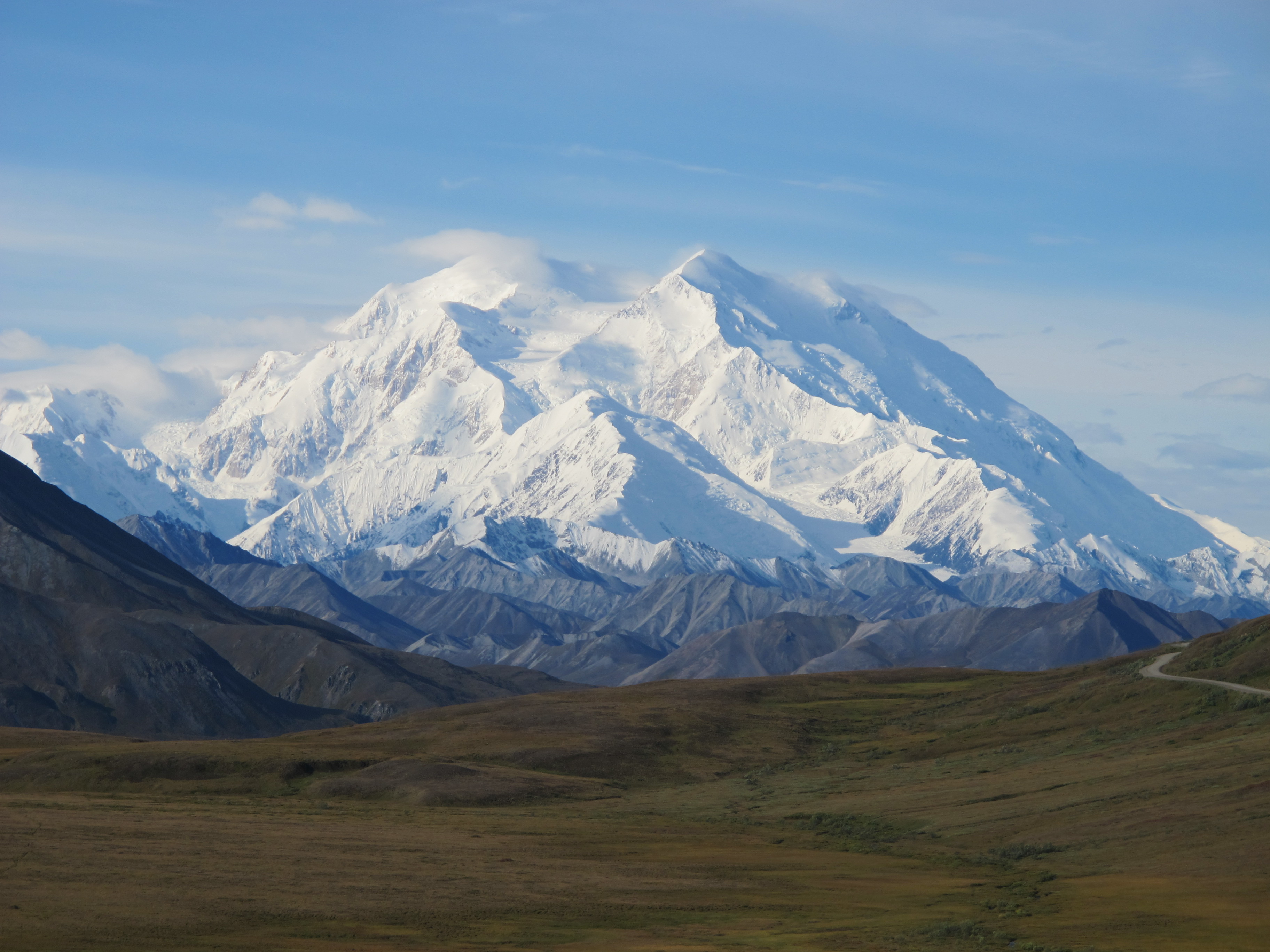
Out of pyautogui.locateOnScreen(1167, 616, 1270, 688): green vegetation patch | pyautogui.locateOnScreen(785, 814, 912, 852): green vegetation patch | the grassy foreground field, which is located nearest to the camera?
the grassy foreground field

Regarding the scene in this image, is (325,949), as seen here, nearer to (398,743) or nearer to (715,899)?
(715,899)

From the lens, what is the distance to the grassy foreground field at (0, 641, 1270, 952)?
68625mm

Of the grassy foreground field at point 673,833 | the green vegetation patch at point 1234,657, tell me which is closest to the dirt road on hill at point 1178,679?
the green vegetation patch at point 1234,657

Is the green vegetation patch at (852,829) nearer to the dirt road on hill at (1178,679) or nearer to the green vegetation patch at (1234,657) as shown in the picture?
the dirt road on hill at (1178,679)

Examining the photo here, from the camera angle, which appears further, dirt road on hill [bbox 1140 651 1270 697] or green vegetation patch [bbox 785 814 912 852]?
dirt road on hill [bbox 1140 651 1270 697]

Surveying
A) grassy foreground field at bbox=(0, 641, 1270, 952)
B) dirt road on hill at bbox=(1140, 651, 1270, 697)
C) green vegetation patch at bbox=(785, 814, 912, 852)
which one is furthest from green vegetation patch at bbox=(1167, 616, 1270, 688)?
green vegetation patch at bbox=(785, 814, 912, 852)

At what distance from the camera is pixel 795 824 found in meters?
110

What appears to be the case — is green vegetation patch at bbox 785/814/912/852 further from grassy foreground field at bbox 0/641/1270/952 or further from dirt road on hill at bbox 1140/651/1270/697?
dirt road on hill at bbox 1140/651/1270/697

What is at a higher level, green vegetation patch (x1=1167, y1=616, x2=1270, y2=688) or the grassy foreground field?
green vegetation patch (x1=1167, y1=616, x2=1270, y2=688)

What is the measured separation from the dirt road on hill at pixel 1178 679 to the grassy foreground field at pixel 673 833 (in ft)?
5.99

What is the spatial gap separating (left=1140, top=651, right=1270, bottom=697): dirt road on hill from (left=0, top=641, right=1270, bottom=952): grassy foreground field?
5.99ft

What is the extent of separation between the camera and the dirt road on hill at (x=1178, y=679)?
121188mm

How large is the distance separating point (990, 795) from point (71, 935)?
6485 centimetres

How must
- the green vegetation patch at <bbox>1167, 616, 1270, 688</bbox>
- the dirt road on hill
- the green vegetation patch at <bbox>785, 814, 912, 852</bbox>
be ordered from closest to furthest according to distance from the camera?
the green vegetation patch at <bbox>785, 814, 912, 852</bbox>
the dirt road on hill
the green vegetation patch at <bbox>1167, 616, 1270, 688</bbox>
